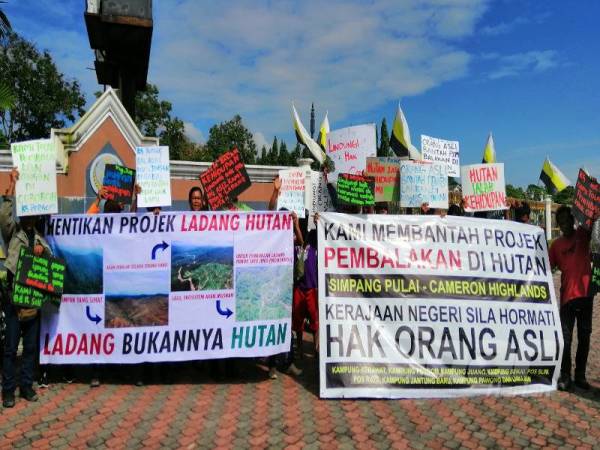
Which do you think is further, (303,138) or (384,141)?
(384,141)

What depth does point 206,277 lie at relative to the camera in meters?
5.14

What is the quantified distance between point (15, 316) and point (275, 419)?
2737 mm

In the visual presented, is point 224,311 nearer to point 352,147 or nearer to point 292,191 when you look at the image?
point 292,191

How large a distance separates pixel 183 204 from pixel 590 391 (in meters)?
10.1

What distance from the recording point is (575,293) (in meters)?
5.11

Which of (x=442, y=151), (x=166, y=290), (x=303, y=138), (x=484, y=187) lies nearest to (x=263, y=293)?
(x=166, y=290)

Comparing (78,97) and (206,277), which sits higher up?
(78,97)

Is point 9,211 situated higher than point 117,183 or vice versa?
point 117,183

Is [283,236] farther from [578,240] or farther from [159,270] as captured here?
[578,240]

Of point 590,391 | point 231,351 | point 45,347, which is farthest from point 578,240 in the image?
point 45,347

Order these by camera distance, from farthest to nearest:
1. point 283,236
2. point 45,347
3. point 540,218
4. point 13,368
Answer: point 540,218, point 283,236, point 45,347, point 13,368

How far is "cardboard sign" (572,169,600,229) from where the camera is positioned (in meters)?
4.99

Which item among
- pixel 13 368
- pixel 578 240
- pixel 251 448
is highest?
pixel 578 240

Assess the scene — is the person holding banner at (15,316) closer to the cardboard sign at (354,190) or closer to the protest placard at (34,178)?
the protest placard at (34,178)
